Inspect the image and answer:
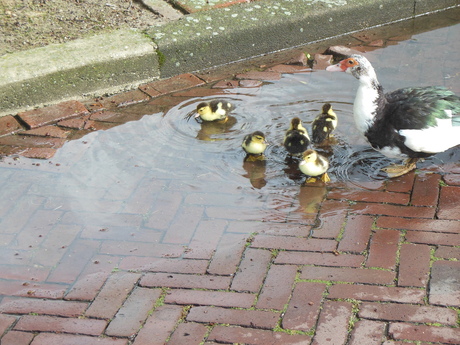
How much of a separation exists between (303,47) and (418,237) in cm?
353

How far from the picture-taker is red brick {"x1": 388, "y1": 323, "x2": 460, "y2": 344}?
341 cm

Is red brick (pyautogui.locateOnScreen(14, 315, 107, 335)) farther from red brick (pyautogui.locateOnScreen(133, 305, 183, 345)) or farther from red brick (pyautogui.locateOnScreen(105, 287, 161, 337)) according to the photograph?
red brick (pyautogui.locateOnScreen(133, 305, 183, 345))

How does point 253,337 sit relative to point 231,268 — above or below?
above

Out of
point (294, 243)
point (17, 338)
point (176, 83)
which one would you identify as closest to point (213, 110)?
point (176, 83)

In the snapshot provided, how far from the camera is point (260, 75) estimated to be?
6.61 meters

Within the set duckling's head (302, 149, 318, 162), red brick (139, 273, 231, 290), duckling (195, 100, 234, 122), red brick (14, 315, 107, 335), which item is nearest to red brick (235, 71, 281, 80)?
duckling (195, 100, 234, 122)

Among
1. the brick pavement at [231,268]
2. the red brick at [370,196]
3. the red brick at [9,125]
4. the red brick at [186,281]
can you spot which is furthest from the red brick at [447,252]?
the red brick at [9,125]

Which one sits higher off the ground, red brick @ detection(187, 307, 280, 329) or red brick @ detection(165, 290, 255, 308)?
red brick @ detection(187, 307, 280, 329)

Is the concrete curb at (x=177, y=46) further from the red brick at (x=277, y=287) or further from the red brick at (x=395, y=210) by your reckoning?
the red brick at (x=277, y=287)

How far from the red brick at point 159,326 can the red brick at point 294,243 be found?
797 mm

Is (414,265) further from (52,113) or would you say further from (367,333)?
(52,113)

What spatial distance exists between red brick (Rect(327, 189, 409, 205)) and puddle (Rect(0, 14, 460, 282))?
0.10m

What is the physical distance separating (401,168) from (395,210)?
614mm

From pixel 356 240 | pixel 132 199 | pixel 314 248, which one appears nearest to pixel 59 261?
pixel 132 199
